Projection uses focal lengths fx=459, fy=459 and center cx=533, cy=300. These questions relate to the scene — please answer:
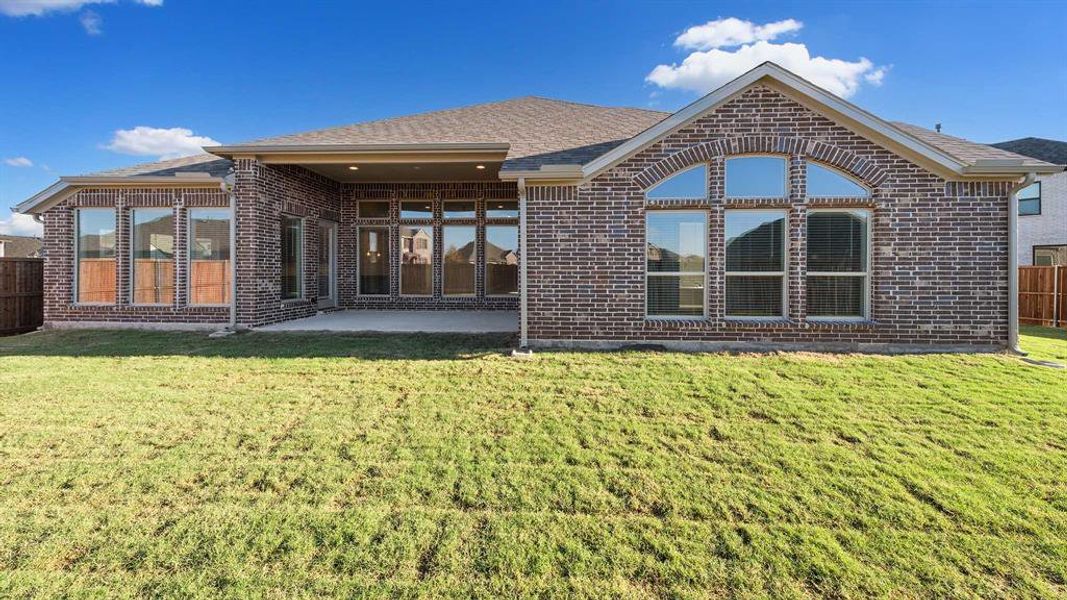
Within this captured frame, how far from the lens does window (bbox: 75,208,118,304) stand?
32.1ft

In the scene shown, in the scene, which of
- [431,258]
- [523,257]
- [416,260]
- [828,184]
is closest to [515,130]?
[523,257]

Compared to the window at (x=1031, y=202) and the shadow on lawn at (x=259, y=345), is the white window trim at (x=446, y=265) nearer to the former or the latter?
the shadow on lawn at (x=259, y=345)

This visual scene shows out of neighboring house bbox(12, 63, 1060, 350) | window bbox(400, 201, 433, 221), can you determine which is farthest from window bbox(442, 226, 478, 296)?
neighboring house bbox(12, 63, 1060, 350)

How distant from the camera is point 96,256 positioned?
984 centimetres

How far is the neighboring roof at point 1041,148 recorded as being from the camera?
17683 mm

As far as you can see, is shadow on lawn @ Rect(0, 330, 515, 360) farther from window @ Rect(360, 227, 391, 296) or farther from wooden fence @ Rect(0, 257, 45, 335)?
window @ Rect(360, 227, 391, 296)

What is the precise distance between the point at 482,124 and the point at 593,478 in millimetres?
9166

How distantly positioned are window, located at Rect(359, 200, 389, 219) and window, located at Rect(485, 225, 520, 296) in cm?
288

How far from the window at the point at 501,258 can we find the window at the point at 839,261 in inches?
281

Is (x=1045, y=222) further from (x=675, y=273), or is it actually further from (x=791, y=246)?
(x=675, y=273)

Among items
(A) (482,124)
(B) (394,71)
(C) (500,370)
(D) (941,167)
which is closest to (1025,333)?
(D) (941,167)

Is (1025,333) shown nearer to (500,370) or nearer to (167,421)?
(500,370)

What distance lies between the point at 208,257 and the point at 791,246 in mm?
11212

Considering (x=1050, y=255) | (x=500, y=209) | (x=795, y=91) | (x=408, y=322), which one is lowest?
(x=408, y=322)
